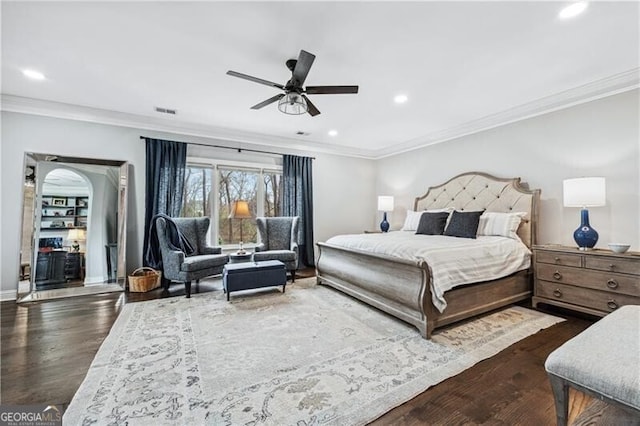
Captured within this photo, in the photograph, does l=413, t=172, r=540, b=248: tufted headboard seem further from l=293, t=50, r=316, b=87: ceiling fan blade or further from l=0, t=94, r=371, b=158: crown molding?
l=293, t=50, r=316, b=87: ceiling fan blade

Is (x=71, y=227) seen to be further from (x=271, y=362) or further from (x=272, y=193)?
(x=271, y=362)

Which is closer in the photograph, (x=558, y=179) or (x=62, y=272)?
(x=558, y=179)

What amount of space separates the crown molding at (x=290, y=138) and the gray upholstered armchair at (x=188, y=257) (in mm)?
1538

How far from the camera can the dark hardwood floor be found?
1.50 meters

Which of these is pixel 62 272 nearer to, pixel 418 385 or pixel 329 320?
pixel 329 320

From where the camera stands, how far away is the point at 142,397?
63.9 inches

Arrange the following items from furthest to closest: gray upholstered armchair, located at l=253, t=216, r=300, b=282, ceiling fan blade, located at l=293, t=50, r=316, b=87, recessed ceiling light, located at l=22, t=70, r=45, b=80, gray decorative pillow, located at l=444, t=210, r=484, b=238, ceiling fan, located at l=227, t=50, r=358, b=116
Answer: gray upholstered armchair, located at l=253, t=216, r=300, b=282
gray decorative pillow, located at l=444, t=210, r=484, b=238
recessed ceiling light, located at l=22, t=70, r=45, b=80
ceiling fan, located at l=227, t=50, r=358, b=116
ceiling fan blade, located at l=293, t=50, r=316, b=87

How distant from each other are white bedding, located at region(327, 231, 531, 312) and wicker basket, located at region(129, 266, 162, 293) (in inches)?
116

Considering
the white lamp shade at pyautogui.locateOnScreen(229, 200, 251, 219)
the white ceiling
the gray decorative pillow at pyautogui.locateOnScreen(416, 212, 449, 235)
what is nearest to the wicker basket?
the white lamp shade at pyautogui.locateOnScreen(229, 200, 251, 219)

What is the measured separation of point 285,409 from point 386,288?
1.59 meters

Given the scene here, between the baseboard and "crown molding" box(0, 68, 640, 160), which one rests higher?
"crown molding" box(0, 68, 640, 160)

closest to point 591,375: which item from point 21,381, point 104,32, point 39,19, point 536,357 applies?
point 536,357

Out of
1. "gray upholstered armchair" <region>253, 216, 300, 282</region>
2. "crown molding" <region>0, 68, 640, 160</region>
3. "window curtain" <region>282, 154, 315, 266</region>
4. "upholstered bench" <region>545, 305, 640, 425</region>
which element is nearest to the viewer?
"upholstered bench" <region>545, 305, 640, 425</region>

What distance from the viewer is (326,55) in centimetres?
255
